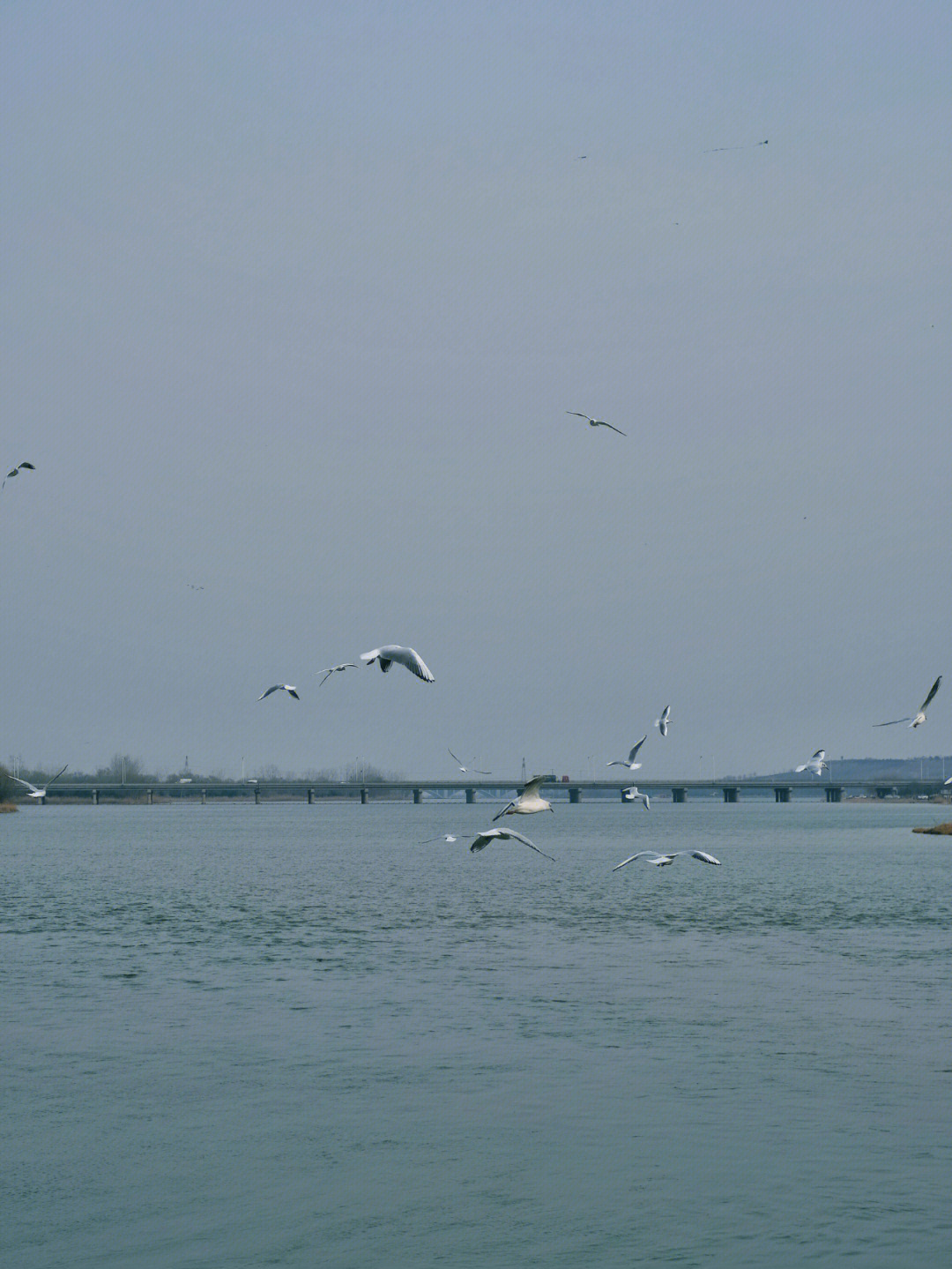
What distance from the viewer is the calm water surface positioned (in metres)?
20.9

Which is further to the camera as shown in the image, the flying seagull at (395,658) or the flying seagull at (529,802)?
the flying seagull at (529,802)

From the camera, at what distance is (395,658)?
2439 centimetres

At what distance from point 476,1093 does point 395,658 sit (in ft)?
33.0

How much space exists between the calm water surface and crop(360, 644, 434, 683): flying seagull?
817 centimetres

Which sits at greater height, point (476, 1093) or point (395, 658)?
point (395, 658)

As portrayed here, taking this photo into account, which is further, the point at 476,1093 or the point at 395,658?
the point at 476,1093

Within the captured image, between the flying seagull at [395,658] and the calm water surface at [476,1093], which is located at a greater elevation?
the flying seagull at [395,658]

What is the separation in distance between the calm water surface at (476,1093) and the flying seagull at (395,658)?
817 cm

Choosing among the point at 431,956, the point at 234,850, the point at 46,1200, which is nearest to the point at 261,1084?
the point at 46,1200

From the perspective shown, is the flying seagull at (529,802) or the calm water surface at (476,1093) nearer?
the calm water surface at (476,1093)

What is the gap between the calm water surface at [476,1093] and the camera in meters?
20.9

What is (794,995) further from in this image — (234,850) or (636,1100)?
(234,850)

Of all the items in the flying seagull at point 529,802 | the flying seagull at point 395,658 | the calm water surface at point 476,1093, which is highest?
the flying seagull at point 395,658

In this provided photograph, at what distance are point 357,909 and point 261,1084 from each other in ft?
136
